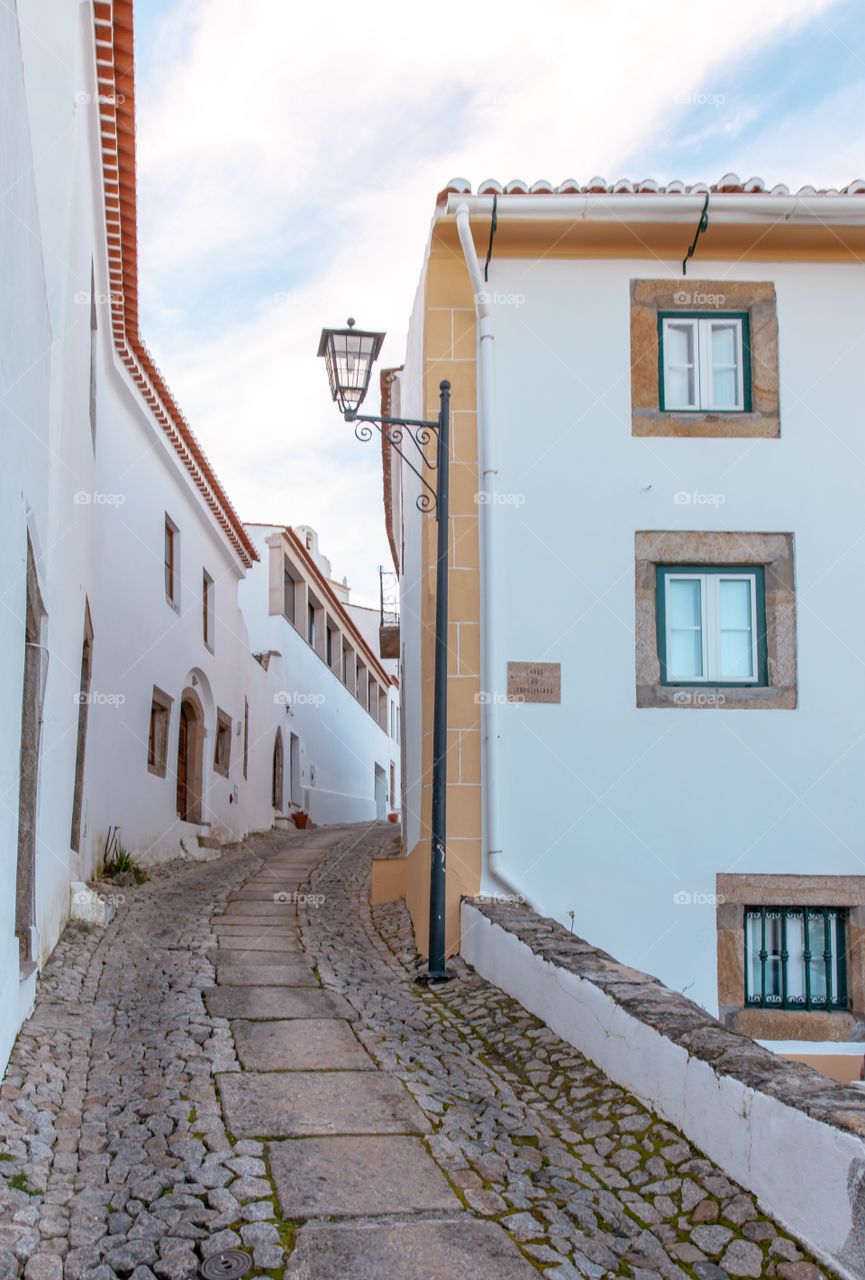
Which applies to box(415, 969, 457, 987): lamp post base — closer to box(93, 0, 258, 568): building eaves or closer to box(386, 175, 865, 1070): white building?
box(386, 175, 865, 1070): white building

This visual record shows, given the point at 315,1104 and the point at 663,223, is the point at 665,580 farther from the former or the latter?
the point at 315,1104

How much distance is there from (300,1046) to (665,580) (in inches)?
160

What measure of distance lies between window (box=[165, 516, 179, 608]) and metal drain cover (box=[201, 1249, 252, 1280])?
11.6 m

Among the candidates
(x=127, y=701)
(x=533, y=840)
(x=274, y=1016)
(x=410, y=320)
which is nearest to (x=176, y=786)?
(x=127, y=701)

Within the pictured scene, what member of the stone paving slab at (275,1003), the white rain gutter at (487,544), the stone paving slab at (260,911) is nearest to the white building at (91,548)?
the stone paving slab at (275,1003)

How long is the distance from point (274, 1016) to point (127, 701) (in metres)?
6.84

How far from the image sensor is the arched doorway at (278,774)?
2353 cm

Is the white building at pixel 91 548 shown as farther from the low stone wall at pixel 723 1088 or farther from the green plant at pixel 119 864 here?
the low stone wall at pixel 723 1088

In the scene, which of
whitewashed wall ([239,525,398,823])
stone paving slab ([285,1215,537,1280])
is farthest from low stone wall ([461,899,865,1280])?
whitewashed wall ([239,525,398,823])

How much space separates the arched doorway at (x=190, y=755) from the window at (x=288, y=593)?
25.7ft

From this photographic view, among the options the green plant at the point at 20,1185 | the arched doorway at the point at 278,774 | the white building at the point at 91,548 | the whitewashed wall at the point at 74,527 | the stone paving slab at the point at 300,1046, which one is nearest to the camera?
the green plant at the point at 20,1185

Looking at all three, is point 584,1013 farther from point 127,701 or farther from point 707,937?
point 127,701

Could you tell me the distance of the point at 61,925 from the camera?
8.27 meters

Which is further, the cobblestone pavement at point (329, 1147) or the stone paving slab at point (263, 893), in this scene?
the stone paving slab at point (263, 893)
